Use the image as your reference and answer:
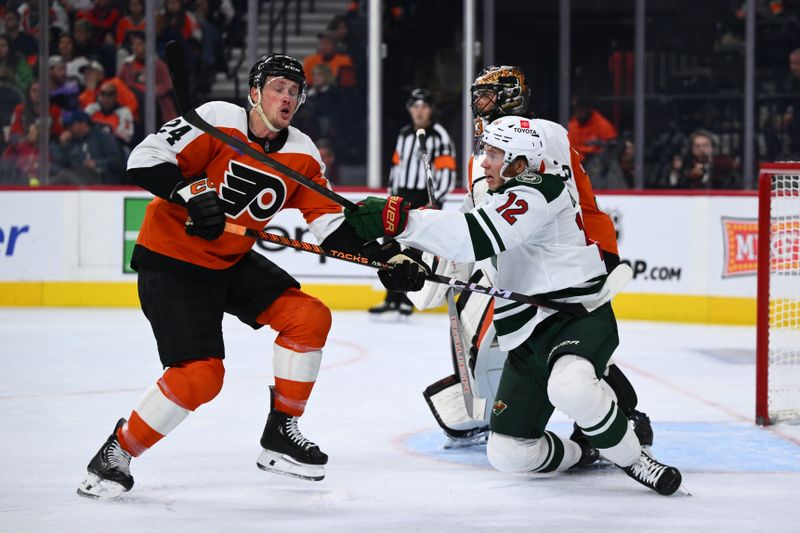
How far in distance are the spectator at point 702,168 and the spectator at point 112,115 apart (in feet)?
10.8

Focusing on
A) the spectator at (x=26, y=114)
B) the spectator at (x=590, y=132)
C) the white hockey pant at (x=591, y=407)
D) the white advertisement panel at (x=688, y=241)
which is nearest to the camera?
the white hockey pant at (x=591, y=407)

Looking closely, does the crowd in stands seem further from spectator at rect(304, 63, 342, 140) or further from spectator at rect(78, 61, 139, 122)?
spectator at rect(304, 63, 342, 140)

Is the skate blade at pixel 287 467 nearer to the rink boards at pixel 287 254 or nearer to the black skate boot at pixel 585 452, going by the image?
the black skate boot at pixel 585 452

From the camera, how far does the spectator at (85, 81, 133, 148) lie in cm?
788

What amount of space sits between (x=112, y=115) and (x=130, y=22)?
22.8 inches

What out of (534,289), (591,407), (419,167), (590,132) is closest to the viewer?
(591,407)

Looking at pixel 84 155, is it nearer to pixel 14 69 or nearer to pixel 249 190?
pixel 14 69

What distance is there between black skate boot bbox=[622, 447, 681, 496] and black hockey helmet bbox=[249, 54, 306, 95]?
1236 mm

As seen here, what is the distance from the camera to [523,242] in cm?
304

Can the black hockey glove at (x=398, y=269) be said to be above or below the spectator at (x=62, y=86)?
below

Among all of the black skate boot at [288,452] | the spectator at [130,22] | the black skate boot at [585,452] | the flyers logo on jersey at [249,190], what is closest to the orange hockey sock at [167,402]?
the black skate boot at [288,452]

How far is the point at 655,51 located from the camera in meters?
7.59

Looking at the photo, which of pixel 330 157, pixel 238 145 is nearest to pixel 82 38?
pixel 330 157

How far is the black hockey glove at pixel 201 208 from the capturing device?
2898mm
